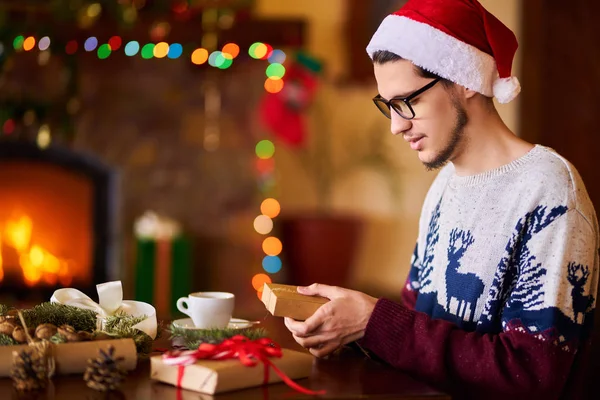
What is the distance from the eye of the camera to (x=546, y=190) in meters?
1.58

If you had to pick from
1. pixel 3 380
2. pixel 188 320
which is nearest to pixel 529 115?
pixel 188 320

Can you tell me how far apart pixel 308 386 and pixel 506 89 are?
0.75m

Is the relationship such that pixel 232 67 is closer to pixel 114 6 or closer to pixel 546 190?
pixel 114 6

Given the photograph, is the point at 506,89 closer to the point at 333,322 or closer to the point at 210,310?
the point at 333,322

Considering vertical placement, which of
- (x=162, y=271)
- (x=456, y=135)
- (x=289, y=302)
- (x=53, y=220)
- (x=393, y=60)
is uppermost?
(x=393, y=60)

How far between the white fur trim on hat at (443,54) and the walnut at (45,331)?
0.81m

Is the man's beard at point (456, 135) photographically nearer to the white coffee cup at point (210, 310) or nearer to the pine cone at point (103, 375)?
the white coffee cup at point (210, 310)

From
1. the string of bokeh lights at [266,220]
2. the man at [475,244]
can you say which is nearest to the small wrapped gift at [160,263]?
the string of bokeh lights at [266,220]

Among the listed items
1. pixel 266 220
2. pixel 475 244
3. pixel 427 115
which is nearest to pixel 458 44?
pixel 427 115

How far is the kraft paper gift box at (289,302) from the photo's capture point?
150 centimetres

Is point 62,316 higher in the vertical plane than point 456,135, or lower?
lower

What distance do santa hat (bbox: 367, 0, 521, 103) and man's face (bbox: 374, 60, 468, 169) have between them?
0.03 metres

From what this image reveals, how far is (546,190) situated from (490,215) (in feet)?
0.43

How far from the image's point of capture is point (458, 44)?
5.55ft
